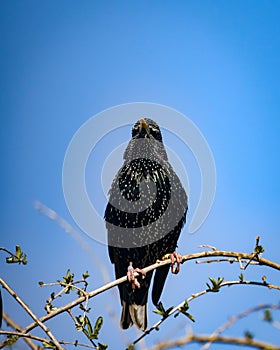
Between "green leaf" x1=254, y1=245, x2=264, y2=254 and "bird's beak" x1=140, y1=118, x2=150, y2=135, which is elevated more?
"bird's beak" x1=140, y1=118, x2=150, y2=135

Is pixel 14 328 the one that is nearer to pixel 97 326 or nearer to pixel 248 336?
pixel 97 326

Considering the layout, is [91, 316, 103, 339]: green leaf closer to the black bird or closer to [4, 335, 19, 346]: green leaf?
[4, 335, 19, 346]: green leaf

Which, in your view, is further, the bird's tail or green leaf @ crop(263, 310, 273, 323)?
the bird's tail

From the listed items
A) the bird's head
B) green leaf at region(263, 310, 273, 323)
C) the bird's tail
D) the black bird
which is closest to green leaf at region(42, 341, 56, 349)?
green leaf at region(263, 310, 273, 323)

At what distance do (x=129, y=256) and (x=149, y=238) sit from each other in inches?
15.2

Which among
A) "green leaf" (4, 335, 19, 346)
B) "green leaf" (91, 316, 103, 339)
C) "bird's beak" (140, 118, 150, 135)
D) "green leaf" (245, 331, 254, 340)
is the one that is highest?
"bird's beak" (140, 118, 150, 135)

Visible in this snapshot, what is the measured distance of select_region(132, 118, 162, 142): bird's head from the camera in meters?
6.84

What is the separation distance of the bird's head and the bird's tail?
2.23 meters

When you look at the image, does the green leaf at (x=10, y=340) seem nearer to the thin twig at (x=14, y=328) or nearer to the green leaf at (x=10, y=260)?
the thin twig at (x=14, y=328)

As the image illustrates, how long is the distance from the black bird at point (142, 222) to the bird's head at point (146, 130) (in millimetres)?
435

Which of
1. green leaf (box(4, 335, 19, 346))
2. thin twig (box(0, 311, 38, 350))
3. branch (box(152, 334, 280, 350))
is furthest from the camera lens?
thin twig (box(0, 311, 38, 350))

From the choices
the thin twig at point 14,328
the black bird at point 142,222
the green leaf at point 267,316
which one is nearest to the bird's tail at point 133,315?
the black bird at point 142,222

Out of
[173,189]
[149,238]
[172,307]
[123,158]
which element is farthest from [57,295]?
[123,158]

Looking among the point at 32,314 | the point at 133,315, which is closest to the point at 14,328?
the point at 32,314
